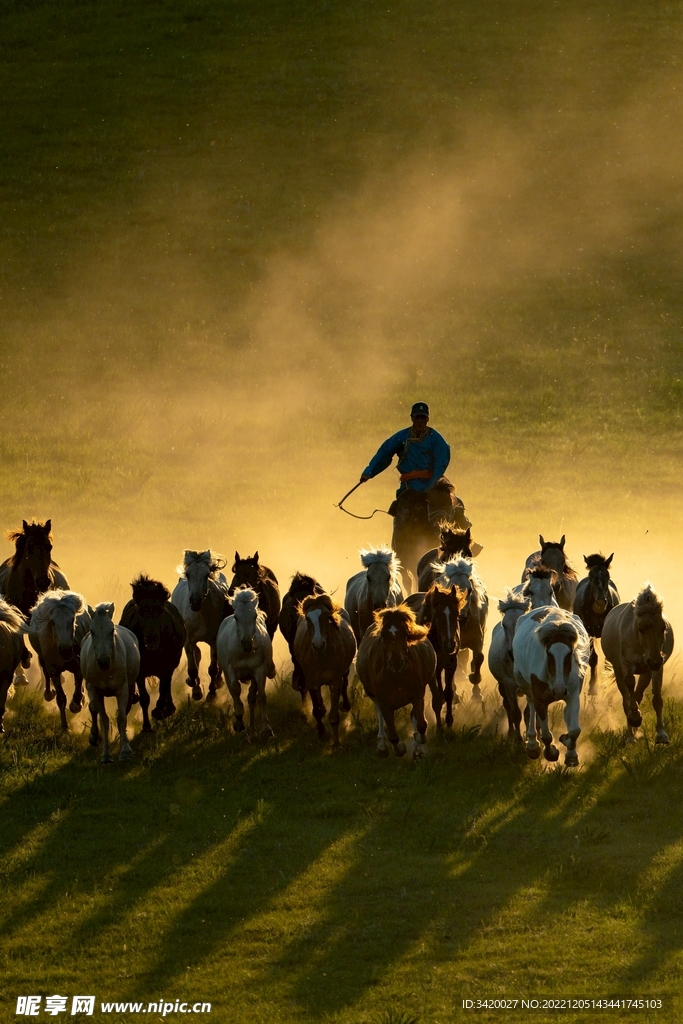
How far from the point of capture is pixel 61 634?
14.7m

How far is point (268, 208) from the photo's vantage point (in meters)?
63.6

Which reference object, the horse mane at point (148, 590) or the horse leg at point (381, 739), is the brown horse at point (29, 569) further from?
the horse leg at point (381, 739)

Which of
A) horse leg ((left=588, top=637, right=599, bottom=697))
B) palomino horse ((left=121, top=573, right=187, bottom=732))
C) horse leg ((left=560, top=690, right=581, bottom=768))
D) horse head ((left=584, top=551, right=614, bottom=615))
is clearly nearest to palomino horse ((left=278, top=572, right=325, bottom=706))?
palomino horse ((left=121, top=573, right=187, bottom=732))

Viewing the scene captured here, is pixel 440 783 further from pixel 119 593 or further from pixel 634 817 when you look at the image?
pixel 119 593

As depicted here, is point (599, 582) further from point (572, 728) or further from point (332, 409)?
point (332, 409)

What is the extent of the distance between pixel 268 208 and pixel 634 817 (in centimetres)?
5356

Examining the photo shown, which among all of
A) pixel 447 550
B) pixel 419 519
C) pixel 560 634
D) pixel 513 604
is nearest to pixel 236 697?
pixel 513 604

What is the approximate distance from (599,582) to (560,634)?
129 inches

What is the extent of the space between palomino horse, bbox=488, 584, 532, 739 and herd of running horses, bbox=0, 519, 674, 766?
2cm

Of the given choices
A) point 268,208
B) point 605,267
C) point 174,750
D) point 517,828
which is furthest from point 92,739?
point 268,208

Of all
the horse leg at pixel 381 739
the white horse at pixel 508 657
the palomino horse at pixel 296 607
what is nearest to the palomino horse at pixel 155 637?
the palomino horse at pixel 296 607

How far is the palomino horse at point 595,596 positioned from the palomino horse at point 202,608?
424 cm

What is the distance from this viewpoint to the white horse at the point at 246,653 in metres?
14.7

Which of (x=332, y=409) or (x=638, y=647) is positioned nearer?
(x=638, y=647)
